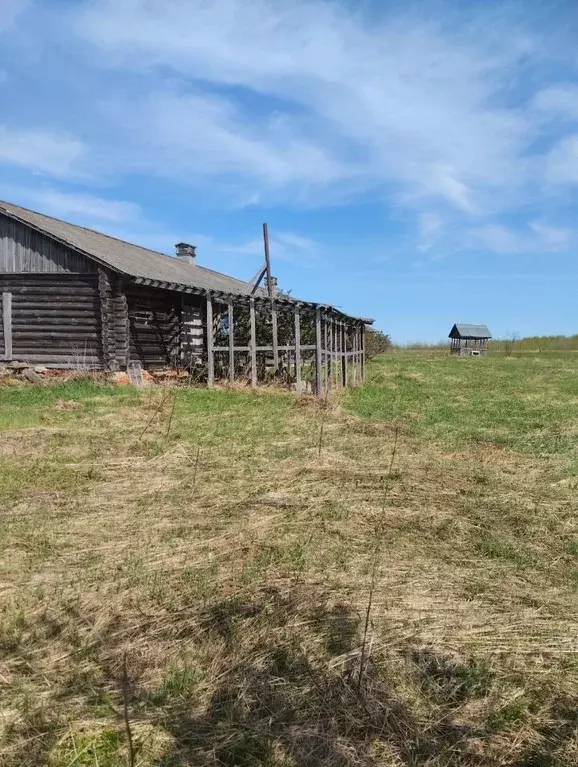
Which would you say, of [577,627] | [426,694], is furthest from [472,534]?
[426,694]

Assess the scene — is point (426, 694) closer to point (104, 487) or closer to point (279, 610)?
point (279, 610)

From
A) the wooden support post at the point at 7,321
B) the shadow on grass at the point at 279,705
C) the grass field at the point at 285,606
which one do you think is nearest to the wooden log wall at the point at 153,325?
the wooden support post at the point at 7,321

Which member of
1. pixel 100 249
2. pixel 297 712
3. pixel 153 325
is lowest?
pixel 297 712

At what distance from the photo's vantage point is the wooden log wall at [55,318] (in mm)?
15617

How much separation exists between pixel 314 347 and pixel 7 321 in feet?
28.5

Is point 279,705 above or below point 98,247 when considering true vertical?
below

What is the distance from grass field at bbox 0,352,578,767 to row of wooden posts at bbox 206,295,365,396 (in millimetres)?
7183

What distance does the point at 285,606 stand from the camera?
11.8ft

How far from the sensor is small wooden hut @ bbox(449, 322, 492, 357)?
61578 mm

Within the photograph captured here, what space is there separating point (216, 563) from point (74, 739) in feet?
6.31

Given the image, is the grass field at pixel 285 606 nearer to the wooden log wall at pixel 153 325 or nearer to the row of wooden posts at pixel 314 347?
the row of wooden posts at pixel 314 347

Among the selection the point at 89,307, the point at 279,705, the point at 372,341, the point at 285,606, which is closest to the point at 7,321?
the point at 89,307

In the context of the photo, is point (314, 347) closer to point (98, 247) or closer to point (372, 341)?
point (98, 247)

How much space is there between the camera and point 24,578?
158 inches
